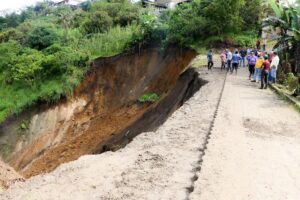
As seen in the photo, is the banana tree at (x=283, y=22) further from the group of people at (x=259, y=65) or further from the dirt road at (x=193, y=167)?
the dirt road at (x=193, y=167)

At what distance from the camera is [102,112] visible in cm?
3011

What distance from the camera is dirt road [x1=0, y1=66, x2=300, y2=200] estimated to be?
7.27 metres

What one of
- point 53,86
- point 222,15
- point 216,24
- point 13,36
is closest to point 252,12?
point 222,15

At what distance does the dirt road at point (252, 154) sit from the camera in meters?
7.20

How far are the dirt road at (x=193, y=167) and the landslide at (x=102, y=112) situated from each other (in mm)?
10501

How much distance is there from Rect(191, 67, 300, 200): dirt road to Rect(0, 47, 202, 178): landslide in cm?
836

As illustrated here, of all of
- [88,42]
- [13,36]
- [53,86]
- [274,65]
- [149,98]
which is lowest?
[149,98]

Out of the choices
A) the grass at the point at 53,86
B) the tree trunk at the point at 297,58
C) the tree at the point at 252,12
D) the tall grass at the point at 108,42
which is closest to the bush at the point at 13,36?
the grass at the point at 53,86

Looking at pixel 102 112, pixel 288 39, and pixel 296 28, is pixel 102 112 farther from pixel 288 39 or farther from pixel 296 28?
pixel 296 28

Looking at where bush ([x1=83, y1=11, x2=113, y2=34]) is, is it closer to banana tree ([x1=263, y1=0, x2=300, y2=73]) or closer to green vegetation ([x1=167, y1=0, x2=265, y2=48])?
green vegetation ([x1=167, y1=0, x2=265, y2=48])

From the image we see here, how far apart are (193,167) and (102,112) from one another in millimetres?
22252

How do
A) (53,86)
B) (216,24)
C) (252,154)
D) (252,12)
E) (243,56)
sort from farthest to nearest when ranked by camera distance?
(252,12)
(216,24)
(53,86)
(243,56)
(252,154)

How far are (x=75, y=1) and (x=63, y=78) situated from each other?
4123 centimetres

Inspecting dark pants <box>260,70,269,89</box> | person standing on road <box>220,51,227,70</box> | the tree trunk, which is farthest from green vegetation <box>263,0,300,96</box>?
person standing on road <box>220,51,227,70</box>
